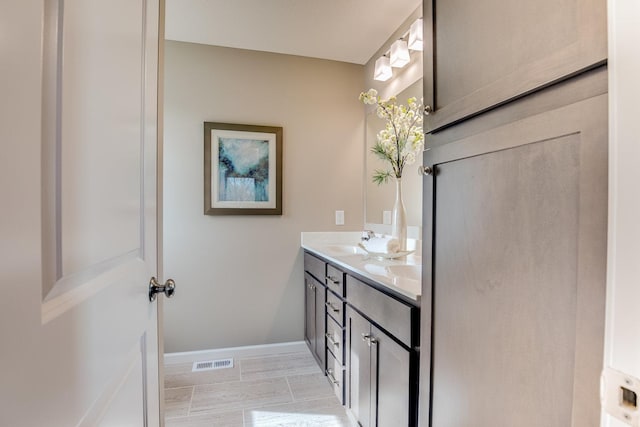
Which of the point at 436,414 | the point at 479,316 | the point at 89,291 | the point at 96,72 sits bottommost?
the point at 436,414

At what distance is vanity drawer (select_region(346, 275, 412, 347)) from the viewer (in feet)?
3.72

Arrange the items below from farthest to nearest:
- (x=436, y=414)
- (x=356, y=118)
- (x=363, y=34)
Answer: (x=356, y=118) → (x=363, y=34) → (x=436, y=414)

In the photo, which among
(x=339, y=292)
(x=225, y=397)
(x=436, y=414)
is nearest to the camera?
(x=436, y=414)

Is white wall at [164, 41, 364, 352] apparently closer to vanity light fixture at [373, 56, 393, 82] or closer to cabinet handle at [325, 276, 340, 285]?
vanity light fixture at [373, 56, 393, 82]

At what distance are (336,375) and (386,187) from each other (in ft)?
4.73

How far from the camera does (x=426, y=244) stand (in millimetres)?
981

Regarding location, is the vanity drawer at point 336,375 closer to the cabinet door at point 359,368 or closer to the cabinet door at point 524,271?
the cabinet door at point 359,368

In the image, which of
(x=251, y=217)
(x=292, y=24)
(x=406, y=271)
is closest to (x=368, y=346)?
(x=406, y=271)

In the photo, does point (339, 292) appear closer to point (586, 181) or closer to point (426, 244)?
point (426, 244)

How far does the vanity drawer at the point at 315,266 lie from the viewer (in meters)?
2.19

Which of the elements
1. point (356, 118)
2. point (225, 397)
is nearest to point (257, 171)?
point (356, 118)

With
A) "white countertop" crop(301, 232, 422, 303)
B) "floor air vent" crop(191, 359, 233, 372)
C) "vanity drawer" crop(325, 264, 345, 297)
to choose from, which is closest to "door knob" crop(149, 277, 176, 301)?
"white countertop" crop(301, 232, 422, 303)

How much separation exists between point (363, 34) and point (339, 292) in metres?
1.89

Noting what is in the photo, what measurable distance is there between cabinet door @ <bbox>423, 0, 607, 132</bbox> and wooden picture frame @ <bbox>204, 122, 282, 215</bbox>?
71.6 inches
